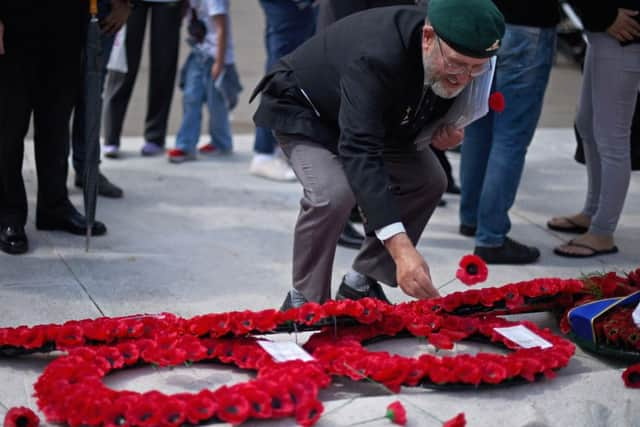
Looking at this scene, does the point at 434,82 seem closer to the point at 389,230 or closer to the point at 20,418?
the point at 389,230

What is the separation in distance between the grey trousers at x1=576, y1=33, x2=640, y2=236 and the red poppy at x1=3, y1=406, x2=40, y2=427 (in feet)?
10.4

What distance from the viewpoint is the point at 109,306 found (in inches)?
166

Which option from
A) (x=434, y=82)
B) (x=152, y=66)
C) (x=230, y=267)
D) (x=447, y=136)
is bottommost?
(x=230, y=267)

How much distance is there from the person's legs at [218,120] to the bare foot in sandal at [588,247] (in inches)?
99.4

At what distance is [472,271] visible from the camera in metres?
3.65

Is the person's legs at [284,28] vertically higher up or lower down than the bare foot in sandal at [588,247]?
higher up

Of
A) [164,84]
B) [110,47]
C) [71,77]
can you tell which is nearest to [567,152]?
[164,84]

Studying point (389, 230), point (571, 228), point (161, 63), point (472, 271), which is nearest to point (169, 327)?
point (389, 230)

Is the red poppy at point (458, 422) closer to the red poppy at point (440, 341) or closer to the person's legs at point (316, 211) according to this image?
the red poppy at point (440, 341)

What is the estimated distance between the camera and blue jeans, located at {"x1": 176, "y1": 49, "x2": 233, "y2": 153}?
6582 millimetres

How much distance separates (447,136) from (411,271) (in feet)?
2.78

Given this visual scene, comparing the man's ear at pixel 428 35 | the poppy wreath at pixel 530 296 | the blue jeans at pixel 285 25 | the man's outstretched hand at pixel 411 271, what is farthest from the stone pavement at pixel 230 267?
the man's ear at pixel 428 35

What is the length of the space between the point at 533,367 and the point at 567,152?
410cm

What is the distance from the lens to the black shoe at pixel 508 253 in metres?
5.05
